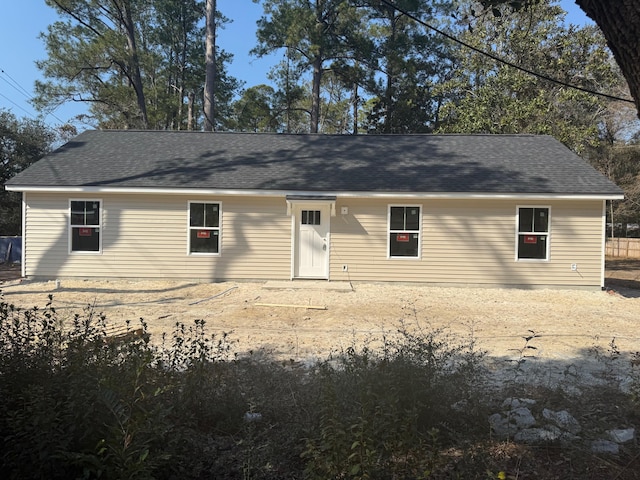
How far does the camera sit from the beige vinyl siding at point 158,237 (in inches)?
493

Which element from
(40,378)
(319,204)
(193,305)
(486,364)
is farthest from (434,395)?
(319,204)

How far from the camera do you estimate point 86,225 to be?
12.6m

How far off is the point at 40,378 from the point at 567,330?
7.51m

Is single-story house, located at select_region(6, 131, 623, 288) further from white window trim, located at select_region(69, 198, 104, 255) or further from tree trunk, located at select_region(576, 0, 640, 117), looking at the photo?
tree trunk, located at select_region(576, 0, 640, 117)

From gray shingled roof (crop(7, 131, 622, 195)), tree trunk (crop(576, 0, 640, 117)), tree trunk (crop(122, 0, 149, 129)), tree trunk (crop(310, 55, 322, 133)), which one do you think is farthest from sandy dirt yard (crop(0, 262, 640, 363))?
tree trunk (crop(310, 55, 322, 133))

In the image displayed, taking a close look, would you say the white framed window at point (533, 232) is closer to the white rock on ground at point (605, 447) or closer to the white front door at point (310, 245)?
the white front door at point (310, 245)

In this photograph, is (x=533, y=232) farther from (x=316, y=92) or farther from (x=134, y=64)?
(x=134, y=64)

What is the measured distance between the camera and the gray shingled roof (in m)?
12.3

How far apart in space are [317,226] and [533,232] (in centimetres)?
570

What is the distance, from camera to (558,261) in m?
12.2

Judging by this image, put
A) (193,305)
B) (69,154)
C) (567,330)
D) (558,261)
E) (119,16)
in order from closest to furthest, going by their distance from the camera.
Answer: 1. (567,330)
2. (193,305)
3. (558,261)
4. (69,154)
5. (119,16)

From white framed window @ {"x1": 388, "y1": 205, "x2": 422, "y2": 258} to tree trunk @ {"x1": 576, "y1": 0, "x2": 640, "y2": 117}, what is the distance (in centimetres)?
Result: 991

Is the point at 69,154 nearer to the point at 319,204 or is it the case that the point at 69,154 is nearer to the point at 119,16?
the point at 319,204

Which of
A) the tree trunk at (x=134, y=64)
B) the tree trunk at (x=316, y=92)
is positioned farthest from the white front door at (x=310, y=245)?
the tree trunk at (x=134, y=64)
